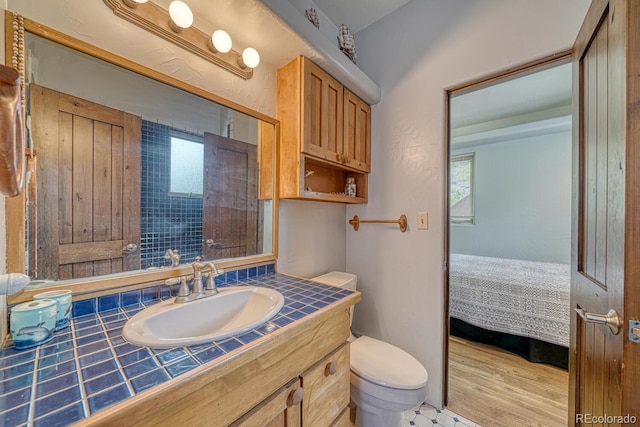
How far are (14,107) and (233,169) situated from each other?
0.79 m

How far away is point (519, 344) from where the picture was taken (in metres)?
1.97

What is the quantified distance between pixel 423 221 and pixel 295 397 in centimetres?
116

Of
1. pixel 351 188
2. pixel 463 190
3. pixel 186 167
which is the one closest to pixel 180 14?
pixel 186 167

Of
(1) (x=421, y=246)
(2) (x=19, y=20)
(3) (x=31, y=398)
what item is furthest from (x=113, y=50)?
(1) (x=421, y=246)

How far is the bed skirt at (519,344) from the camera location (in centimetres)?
182

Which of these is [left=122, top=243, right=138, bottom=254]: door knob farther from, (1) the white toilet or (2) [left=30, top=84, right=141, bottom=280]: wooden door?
(1) the white toilet

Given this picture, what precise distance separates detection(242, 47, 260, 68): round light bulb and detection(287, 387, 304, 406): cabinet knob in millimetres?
1357

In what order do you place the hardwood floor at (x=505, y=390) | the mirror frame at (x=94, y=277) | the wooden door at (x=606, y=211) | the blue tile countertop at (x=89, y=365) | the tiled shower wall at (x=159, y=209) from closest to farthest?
1. the blue tile countertop at (x=89, y=365)
2. the wooden door at (x=606, y=211)
3. the mirror frame at (x=94, y=277)
4. the tiled shower wall at (x=159, y=209)
5. the hardwood floor at (x=505, y=390)

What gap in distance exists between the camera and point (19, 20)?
0.72 metres

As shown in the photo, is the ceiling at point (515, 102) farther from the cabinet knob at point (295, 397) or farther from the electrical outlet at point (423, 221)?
the cabinet knob at point (295, 397)

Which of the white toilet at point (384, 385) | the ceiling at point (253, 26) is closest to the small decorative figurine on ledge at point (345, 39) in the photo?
the ceiling at point (253, 26)

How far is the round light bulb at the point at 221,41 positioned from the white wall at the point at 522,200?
12.4ft

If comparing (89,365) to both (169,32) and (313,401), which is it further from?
(169,32)

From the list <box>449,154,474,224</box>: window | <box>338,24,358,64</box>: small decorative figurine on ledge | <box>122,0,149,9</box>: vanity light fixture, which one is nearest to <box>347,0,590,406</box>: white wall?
<box>338,24,358,64</box>: small decorative figurine on ledge
